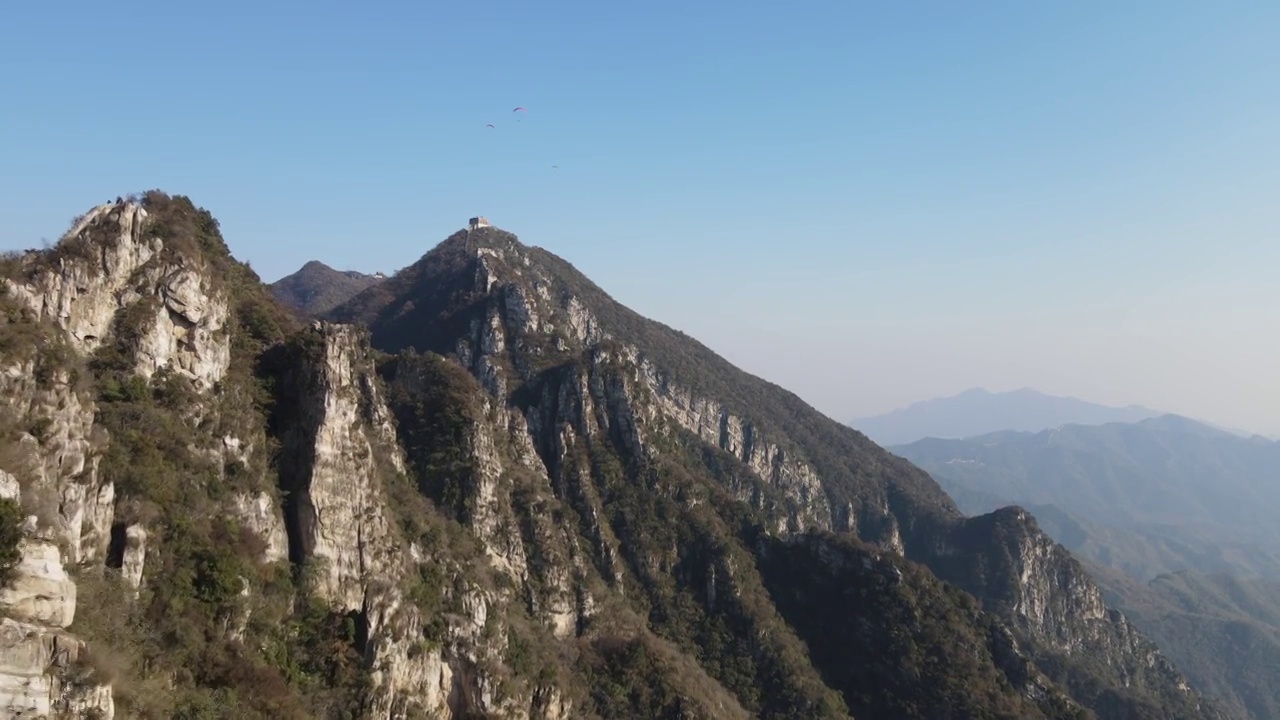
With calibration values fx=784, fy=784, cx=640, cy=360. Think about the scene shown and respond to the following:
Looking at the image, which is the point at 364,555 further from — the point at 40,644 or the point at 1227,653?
the point at 1227,653

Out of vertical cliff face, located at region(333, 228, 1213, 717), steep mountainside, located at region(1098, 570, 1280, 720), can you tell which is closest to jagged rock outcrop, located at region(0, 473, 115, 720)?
vertical cliff face, located at region(333, 228, 1213, 717)

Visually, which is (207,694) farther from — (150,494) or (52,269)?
(52,269)

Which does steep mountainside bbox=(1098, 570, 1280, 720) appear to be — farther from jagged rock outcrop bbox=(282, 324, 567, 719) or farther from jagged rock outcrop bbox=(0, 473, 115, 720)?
jagged rock outcrop bbox=(0, 473, 115, 720)

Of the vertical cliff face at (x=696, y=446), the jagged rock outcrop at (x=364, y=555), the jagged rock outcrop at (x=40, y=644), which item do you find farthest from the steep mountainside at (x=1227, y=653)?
the jagged rock outcrop at (x=40, y=644)

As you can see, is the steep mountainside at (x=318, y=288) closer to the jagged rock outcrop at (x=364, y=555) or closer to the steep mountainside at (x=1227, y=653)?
the jagged rock outcrop at (x=364, y=555)

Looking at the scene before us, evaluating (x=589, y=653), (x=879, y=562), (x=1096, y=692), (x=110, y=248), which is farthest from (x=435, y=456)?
(x=1096, y=692)

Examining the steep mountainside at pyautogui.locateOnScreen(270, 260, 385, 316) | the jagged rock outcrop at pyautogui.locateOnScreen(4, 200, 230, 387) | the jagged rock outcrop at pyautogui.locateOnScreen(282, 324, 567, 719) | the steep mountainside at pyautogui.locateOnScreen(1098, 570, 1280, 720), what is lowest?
the steep mountainside at pyautogui.locateOnScreen(1098, 570, 1280, 720)
